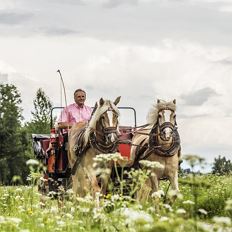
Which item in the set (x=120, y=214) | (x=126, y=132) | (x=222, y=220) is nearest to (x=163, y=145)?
(x=126, y=132)

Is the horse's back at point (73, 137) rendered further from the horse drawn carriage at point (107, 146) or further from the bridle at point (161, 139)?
the bridle at point (161, 139)

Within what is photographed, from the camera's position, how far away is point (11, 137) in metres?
93.7

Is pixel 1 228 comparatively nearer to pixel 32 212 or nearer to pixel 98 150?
pixel 32 212

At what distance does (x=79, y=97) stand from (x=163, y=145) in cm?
187

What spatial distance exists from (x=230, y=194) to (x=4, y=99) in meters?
82.4

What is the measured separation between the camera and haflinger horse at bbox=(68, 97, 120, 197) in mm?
15297

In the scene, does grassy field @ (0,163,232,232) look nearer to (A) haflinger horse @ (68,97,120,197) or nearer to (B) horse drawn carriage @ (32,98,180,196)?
(B) horse drawn carriage @ (32,98,180,196)

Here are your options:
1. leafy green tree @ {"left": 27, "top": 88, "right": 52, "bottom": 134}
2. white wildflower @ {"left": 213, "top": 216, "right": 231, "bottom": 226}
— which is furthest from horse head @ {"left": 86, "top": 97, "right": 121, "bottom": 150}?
leafy green tree @ {"left": 27, "top": 88, "right": 52, "bottom": 134}

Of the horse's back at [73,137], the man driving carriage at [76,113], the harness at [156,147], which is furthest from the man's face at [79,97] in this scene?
the harness at [156,147]

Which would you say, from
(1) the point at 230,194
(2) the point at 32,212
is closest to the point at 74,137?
(1) the point at 230,194

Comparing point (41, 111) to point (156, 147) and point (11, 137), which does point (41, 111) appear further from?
point (156, 147)

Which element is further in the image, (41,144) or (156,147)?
(41,144)

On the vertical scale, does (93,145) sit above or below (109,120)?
below

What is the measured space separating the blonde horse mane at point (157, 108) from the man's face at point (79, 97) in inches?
50.9
